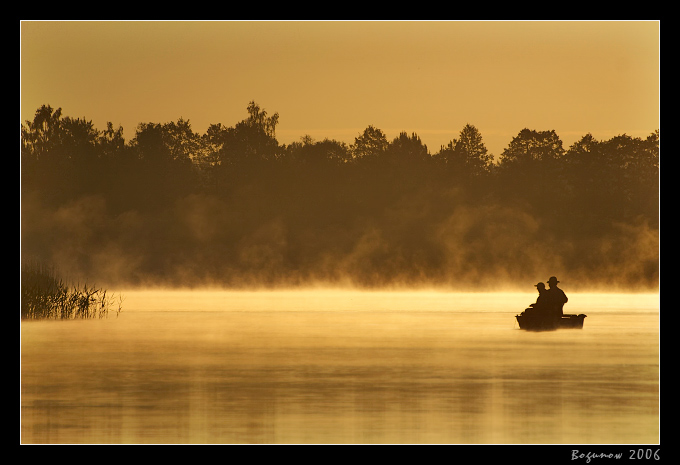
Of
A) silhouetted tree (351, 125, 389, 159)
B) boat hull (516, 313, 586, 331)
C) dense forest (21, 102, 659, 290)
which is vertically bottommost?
boat hull (516, 313, 586, 331)

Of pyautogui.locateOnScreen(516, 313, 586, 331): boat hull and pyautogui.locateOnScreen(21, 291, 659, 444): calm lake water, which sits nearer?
pyautogui.locateOnScreen(21, 291, 659, 444): calm lake water

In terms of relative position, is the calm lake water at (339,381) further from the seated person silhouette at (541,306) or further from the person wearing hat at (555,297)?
the person wearing hat at (555,297)

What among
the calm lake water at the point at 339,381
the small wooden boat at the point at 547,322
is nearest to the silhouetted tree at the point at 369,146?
the calm lake water at the point at 339,381

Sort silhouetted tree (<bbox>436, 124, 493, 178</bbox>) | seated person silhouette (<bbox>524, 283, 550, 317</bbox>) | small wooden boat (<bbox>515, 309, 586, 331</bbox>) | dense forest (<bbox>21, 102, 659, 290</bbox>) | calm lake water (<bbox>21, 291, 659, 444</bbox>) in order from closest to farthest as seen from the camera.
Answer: calm lake water (<bbox>21, 291, 659, 444</bbox>)
seated person silhouette (<bbox>524, 283, 550, 317</bbox>)
small wooden boat (<bbox>515, 309, 586, 331</bbox>)
dense forest (<bbox>21, 102, 659, 290</bbox>)
silhouetted tree (<bbox>436, 124, 493, 178</bbox>)

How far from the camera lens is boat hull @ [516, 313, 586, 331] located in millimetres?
20125

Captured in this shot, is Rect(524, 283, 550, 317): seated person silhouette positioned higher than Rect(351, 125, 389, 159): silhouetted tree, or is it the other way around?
Rect(351, 125, 389, 159): silhouetted tree

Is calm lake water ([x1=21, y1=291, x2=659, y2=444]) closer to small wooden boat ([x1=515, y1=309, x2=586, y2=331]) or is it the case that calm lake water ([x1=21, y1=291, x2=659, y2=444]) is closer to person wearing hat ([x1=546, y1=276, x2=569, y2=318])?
small wooden boat ([x1=515, y1=309, x2=586, y2=331])

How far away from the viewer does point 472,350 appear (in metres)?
17.7

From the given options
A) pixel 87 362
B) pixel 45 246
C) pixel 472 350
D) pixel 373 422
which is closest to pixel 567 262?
pixel 45 246

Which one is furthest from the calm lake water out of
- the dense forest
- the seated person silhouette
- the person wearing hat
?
the dense forest

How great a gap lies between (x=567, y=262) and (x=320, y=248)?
10452mm

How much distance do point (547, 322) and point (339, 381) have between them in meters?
6.91

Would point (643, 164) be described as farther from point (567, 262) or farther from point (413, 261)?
point (413, 261)

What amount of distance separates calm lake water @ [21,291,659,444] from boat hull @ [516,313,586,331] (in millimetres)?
171
